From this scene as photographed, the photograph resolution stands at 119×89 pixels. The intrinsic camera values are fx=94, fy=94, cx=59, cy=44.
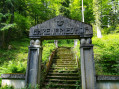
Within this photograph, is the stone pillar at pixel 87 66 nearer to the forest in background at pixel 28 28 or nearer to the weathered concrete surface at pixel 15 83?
the forest in background at pixel 28 28

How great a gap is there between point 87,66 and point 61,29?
6.60 ft

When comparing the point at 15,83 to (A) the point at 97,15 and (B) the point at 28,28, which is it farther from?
(A) the point at 97,15

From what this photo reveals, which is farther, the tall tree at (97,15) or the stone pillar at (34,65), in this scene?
the tall tree at (97,15)

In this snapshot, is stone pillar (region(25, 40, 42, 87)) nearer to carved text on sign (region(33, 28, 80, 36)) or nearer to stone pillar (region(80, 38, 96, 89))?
carved text on sign (region(33, 28, 80, 36))

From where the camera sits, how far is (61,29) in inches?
171

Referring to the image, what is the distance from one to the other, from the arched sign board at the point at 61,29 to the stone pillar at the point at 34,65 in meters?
0.47

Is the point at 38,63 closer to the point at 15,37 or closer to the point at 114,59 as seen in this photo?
the point at 114,59

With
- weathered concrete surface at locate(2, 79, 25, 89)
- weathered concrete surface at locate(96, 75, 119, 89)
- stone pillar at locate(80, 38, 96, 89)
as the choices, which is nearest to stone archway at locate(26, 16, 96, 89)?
stone pillar at locate(80, 38, 96, 89)

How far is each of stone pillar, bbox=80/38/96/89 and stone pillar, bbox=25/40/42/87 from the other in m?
2.00

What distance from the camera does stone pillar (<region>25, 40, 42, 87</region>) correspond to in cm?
412

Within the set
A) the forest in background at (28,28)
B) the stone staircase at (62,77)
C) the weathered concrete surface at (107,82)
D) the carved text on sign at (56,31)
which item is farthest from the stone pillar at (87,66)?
the forest in background at (28,28)

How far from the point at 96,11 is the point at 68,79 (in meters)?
13.6

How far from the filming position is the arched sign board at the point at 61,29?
4.23m

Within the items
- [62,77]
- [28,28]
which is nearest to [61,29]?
Answer: [62,77]
